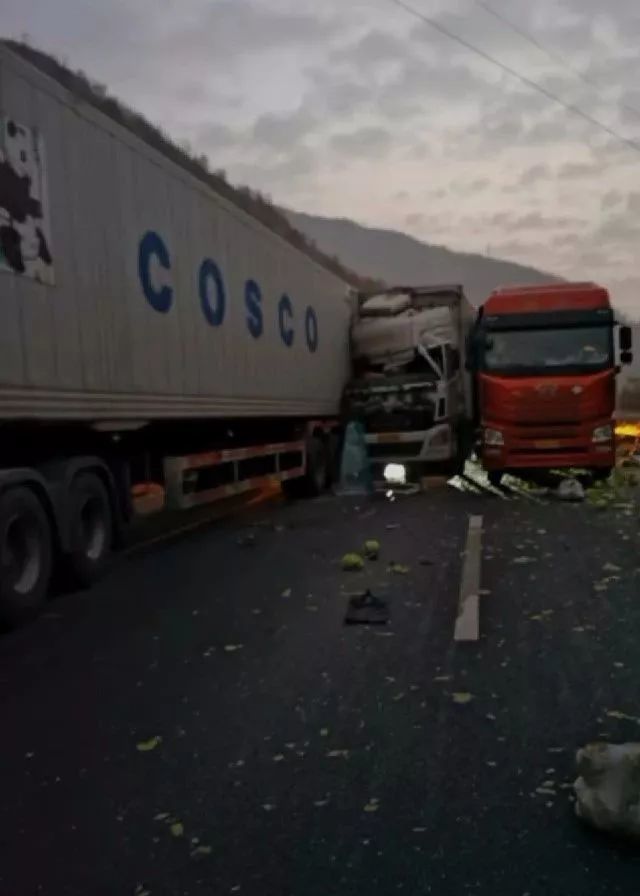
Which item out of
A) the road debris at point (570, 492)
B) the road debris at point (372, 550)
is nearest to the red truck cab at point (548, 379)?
the road debris at point (570, 492)

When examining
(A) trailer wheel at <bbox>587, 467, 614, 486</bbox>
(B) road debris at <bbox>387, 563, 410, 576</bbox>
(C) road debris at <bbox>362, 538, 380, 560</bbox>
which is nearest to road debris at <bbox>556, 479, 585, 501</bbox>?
(A) trailer wheel at <bbox>587, 467, 614, 486</bbox>

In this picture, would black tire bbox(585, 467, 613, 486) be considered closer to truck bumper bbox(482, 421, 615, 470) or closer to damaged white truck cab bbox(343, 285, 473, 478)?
truck bumper bbox(482, 421, 615, 470)

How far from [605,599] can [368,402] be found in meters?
10.5

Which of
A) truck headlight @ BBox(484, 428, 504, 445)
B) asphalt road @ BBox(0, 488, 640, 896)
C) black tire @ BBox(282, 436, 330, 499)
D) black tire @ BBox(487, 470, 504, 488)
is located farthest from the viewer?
black tire @ BBox(282, 436, 330, 499)

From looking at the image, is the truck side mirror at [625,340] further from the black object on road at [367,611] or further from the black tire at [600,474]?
the black object on road at [367,611]

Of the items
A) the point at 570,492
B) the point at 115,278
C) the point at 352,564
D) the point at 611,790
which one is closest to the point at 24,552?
the point at 115,278

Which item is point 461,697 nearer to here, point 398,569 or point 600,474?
point 398,569

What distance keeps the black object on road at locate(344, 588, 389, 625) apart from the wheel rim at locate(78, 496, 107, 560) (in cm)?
241

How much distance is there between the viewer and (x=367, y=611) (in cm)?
657

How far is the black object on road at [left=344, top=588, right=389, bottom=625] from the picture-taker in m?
6.34

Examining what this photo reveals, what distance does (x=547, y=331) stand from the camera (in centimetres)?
1491

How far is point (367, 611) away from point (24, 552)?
8.27ft

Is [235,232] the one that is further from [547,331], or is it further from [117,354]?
[547,331]

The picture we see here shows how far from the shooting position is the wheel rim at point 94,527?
811 cm
